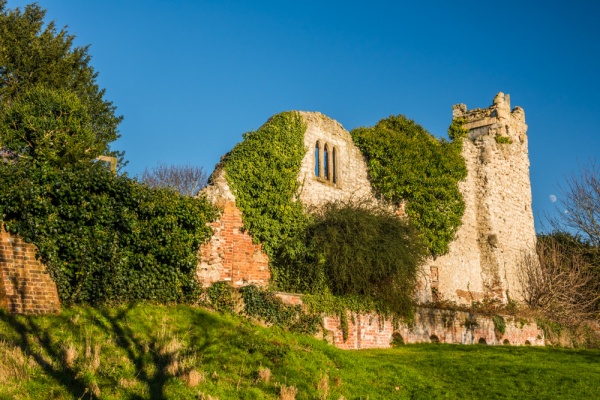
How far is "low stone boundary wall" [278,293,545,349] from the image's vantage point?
1888 centimetres

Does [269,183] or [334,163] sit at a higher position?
[334,163]

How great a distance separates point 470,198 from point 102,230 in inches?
683

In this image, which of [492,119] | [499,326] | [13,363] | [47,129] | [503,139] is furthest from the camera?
[492,119]

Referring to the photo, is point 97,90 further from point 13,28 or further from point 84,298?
point 84,298

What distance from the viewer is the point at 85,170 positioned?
15.7 meters

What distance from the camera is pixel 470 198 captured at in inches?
1117

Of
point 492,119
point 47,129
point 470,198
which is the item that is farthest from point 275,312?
point 492,119

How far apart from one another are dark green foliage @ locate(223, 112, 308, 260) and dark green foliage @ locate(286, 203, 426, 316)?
2.39ft

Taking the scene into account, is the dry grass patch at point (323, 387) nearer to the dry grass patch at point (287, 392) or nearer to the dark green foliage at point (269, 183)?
the dry grass patch at point (287, 392)

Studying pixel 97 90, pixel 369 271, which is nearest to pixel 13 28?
pixel 97 90

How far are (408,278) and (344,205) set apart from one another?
2.98m

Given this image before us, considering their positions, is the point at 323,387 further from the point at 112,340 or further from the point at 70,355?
the point at 70,355

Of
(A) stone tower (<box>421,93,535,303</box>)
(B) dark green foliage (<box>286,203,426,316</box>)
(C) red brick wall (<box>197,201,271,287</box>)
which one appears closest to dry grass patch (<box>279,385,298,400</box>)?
(C) red brick wall (<box>197,201,271,287</box>)

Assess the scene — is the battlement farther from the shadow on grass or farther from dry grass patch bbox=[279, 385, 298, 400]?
dry grass patch bbox=[279, 385, 298, 400]
